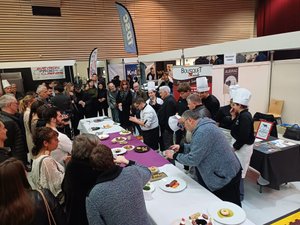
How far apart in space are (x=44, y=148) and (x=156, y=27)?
387 inches

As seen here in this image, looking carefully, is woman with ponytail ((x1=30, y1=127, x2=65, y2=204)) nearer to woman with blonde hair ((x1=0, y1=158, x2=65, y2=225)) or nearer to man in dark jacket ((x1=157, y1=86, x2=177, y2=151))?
woman with blonde hair ((x1=0, y1=158, x2=65, y2=225))

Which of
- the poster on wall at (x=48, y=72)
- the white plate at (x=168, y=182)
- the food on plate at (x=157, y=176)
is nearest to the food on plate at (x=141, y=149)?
the food on plate at (x=157, y=176)

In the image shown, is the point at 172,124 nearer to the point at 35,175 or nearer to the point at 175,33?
the point at 35,175

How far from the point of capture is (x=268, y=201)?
3.07 meters

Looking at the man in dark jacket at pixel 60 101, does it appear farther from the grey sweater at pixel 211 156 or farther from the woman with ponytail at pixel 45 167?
the grey sweater at pixel 211 156

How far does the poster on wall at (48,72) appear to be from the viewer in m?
7.57

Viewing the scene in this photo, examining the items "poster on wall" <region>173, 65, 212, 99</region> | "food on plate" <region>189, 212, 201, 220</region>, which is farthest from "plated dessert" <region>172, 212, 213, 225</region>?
"poster on wall" <region>173, 65, 212, 99</region>

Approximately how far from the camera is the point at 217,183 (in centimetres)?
205

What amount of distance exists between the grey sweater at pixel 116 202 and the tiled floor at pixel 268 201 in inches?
80.1

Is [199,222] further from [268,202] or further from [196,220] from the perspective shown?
[268,202]

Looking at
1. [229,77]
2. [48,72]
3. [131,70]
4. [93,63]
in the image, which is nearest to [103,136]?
[229,77]

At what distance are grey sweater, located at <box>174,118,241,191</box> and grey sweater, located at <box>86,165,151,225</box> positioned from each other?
772 millimetres

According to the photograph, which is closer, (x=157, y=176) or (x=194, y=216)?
(x=194, y=216)

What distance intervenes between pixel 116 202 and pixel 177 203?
0.70 meters
